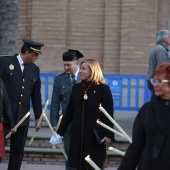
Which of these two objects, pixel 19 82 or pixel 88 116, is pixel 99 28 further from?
pixel 88 116

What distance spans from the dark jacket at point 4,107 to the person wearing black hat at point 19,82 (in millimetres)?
550

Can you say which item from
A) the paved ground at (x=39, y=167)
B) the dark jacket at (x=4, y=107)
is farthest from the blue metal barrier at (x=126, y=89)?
the dark jacket at (x=4, y=107)

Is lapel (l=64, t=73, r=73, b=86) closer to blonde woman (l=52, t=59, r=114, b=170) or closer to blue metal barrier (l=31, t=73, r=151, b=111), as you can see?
blonde woman (l=52, t=59, r=114, b=170)

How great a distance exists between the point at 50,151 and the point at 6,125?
245cm

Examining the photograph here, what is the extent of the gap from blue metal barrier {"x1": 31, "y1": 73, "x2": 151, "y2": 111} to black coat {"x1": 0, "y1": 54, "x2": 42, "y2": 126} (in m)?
4.35

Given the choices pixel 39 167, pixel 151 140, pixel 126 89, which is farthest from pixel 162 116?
pixel 126 89

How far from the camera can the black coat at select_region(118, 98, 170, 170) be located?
15.7ft

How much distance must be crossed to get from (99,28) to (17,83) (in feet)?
24.7

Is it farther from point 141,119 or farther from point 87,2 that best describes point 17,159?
point 87,2

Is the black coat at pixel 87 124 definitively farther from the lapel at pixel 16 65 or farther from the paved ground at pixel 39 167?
the paved ground at pixel 39 167

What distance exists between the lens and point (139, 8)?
1495 cm

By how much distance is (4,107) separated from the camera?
7.39m

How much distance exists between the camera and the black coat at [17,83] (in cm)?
798

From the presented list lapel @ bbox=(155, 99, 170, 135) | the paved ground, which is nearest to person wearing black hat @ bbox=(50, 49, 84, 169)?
the paved ground
